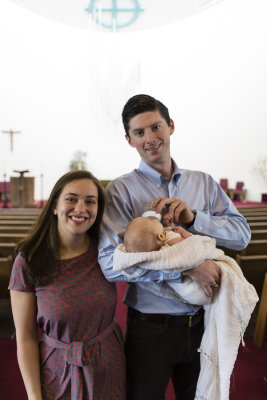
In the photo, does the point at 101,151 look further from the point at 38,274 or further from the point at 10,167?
the point at 38,274

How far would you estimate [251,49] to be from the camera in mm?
12383

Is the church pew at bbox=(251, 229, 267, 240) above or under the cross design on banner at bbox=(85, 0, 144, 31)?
under

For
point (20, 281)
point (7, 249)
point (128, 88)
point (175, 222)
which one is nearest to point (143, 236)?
point (175, 222)

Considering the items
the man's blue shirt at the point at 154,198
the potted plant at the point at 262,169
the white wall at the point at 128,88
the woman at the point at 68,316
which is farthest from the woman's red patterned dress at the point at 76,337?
the potted plant at the point at 262,169

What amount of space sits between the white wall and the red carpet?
10479 mm

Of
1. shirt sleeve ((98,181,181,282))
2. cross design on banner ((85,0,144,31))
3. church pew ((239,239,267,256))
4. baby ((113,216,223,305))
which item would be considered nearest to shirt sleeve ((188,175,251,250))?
baby ((113,216,223,305))

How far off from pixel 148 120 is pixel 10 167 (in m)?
11.9

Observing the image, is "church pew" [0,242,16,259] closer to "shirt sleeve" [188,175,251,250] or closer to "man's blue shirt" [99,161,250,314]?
"man's blue shirt" [99,161,250,314]

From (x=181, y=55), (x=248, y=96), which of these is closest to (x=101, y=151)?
(x=181, y=55)

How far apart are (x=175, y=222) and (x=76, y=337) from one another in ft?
1.92

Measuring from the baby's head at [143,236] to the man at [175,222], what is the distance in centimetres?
7

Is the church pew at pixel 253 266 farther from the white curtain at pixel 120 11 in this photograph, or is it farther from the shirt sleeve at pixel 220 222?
the white curtain at pixel 120 11

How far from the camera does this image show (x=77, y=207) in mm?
1283

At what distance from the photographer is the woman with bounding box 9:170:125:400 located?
123cm
